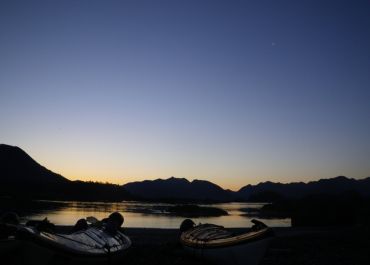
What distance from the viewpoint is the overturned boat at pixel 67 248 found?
11.2 m

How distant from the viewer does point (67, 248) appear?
1223 centimetres

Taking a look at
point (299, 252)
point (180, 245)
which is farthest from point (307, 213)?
point (180, 245)

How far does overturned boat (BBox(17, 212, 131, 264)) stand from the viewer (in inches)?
439

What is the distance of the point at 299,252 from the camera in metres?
21.5

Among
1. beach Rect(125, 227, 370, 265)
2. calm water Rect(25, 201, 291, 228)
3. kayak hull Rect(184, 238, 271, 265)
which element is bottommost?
calm water Rect(25, 201, 291, 228)

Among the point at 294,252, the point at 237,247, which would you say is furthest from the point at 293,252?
the point at 237,247

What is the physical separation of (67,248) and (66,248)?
0.15 feet

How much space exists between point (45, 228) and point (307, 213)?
127ft

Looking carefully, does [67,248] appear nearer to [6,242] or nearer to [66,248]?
[66,248]

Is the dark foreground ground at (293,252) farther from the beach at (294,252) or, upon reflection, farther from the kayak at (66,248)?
the kayak at (66,248)

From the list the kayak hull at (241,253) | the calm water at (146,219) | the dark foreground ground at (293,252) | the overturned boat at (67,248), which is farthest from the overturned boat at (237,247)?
the calm water at (146,219)

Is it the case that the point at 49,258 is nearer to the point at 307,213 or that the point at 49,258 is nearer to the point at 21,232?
the point at 21,232

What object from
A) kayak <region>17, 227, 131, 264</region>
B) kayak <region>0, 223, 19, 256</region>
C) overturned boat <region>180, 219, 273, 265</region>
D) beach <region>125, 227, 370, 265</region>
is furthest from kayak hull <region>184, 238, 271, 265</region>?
→ kayak <region>0, 223, 19, 256</region>

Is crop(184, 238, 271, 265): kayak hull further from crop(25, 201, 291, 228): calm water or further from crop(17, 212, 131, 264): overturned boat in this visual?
crop(25, 201, 291, 228): calm water
